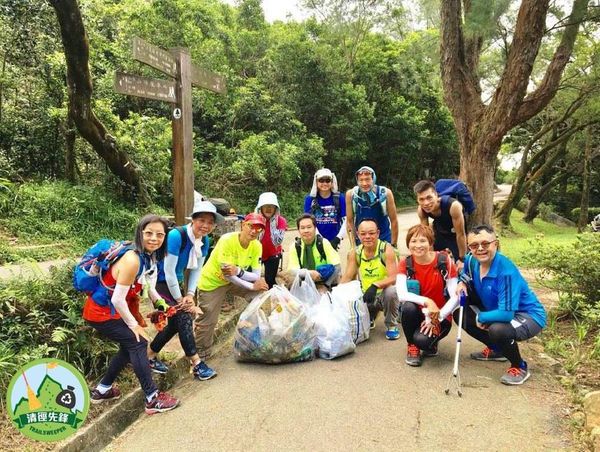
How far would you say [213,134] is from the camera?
14938 millimetres

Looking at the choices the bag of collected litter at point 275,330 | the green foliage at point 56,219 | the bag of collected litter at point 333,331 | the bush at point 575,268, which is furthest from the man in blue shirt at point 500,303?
the green foliage at point 56,219

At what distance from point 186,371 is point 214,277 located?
0.85 m

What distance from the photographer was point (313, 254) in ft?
16.0

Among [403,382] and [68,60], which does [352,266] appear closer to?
[403,382]

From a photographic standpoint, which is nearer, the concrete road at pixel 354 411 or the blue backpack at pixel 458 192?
the concrete road at pixel 354 411

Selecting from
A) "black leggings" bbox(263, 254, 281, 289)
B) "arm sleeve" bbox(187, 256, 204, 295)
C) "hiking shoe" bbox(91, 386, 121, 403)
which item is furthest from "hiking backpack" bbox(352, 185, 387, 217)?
"hiking shoe" bbox(91, 386, 121, 403)

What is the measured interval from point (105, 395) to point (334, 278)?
2.59 m

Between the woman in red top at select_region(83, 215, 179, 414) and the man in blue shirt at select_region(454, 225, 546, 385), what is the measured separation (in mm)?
2392

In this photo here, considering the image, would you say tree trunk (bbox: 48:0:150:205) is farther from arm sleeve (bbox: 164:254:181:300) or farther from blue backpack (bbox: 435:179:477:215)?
blue backpack (bbox: 435:179:477:215)

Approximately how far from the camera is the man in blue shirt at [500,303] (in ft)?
11.4

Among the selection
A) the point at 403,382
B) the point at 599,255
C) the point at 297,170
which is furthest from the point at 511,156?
the point at 403,382

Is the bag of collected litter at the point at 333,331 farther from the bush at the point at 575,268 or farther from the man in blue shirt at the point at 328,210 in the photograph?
the bush at the point at 575,268

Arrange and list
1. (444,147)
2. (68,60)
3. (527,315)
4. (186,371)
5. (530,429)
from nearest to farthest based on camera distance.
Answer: (530,429), (527,315), (186,371), (68,60), (444,147)

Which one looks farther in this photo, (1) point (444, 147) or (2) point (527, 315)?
(1) point (444, 147)
